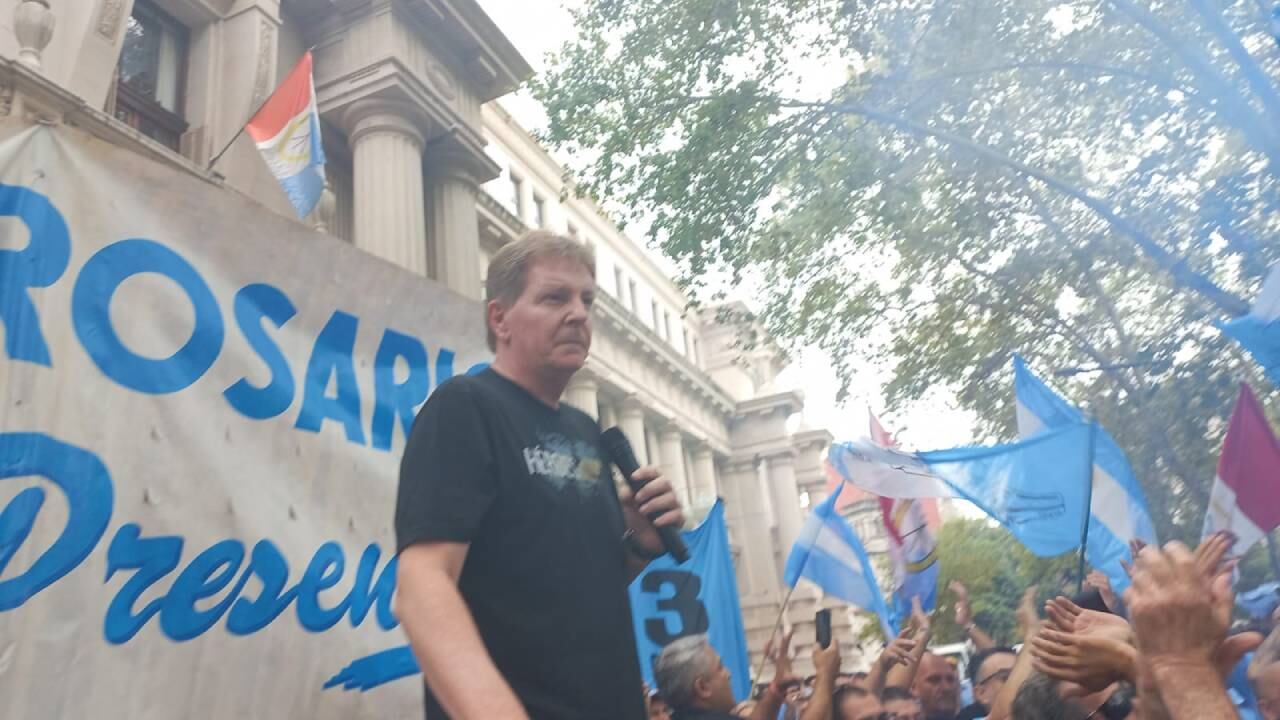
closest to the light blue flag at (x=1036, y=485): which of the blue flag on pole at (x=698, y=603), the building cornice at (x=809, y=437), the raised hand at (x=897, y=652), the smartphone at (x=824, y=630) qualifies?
the raised hand at (x=897, y=652)

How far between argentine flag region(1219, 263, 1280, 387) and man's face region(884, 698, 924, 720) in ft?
7.98

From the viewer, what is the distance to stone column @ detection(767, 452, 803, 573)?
118ft

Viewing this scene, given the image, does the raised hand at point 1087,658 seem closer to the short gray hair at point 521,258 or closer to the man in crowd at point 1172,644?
the man in crowd at point 1172,644

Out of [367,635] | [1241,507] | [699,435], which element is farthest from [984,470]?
[699,435]

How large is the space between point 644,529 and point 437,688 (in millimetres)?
673

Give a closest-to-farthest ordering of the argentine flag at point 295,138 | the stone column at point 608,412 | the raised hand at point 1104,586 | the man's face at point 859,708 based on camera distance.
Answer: the man's face at point 859,708 < the raised hand at point 1104,586 < the argentine flag at point 295,138 < the stone column at point 608,412

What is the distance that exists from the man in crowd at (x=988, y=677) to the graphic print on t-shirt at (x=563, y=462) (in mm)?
3657

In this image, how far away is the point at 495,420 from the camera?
151 centimetres

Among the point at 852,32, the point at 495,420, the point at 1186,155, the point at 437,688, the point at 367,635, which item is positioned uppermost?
the point at 852,32

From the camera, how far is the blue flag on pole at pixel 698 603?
636 cm

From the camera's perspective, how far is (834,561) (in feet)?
27.2

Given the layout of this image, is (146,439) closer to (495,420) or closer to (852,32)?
(495,420)

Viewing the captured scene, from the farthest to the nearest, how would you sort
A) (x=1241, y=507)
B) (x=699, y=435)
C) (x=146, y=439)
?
(x=699, y=435)
(x=1241, y=507)
(x=146, y=439)

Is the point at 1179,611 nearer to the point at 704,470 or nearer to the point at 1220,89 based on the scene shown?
the point at 1220,89
